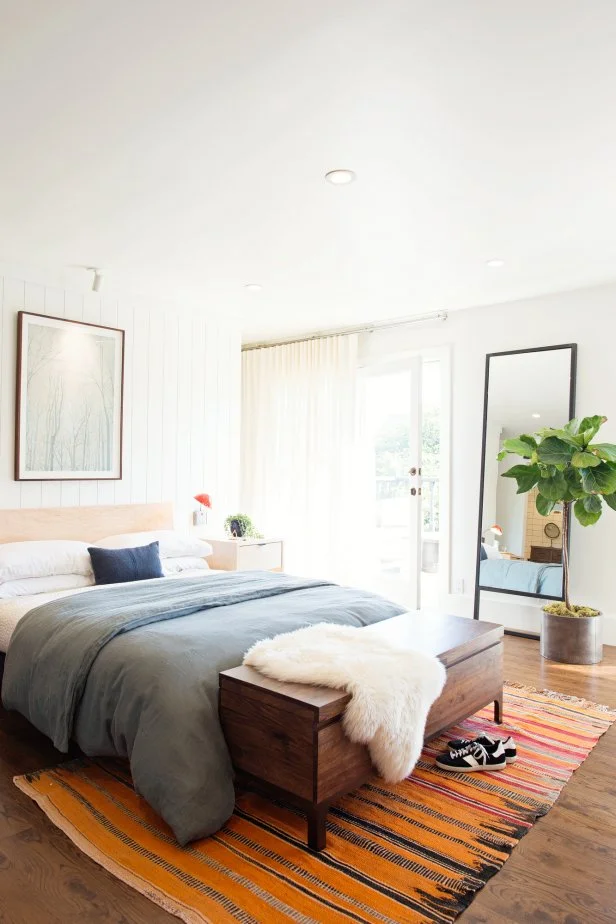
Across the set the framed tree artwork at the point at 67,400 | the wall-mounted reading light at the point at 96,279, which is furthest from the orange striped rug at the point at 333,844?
the wall-mounted reading light at the point at 96,279

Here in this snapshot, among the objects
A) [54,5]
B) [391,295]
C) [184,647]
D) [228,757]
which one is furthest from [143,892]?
[391,295]

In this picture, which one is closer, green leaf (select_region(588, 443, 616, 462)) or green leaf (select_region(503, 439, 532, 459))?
green leaf (select_region(588, 443, 616, 462))

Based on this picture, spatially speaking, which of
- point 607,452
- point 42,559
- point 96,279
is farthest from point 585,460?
point 96,279

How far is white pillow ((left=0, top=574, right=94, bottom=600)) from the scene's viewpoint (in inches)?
139

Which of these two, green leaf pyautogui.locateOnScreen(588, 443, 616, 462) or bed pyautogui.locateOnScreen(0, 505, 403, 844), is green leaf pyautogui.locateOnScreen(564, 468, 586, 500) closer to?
green leaf pyautogui.locateOnScreen(588, 443, 616, 462)

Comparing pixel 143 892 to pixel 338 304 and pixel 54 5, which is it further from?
pixel 338 304

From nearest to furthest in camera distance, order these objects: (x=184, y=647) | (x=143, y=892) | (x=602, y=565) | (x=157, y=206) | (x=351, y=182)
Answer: (x=143, y=892) → (x=184, y=647) → (x=351, y=182) → (x=157, y=206) → (x=602, y=565)

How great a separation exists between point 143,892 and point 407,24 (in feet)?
8.47

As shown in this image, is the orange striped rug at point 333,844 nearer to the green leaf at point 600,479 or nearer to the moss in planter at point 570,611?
the moss in planter at point 570,611

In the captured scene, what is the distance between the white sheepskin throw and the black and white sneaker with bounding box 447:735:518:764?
0.54m

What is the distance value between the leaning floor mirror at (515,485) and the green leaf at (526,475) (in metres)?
0.43

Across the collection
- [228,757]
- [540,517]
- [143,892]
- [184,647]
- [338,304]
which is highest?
[338,304]

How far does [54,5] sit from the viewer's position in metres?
1.88

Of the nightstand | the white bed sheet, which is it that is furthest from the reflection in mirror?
the white bed sheet
